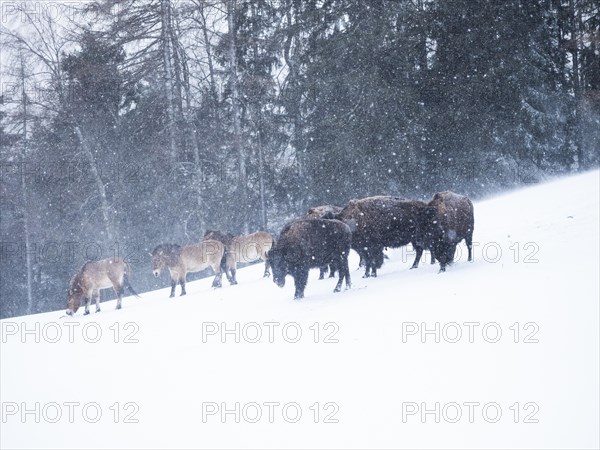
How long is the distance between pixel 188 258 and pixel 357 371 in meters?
8.59

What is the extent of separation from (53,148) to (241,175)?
8.36m

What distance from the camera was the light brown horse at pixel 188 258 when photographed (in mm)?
12258

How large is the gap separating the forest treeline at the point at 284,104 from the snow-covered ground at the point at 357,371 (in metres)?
→ 12.3

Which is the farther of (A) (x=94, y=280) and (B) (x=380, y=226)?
(A) (x=94, y=280)

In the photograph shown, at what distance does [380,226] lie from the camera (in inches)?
353

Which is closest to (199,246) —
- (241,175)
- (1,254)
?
(241,175)

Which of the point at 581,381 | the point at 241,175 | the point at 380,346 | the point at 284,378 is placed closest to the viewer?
the point at 581,381

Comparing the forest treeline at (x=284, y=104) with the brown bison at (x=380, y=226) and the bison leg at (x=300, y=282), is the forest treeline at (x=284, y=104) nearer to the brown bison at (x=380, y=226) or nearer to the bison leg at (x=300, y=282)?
the brown bison at (x=380, y=226)

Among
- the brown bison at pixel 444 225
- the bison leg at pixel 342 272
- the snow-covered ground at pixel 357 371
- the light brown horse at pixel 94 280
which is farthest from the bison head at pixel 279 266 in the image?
the light brown horse at pixel 94 280

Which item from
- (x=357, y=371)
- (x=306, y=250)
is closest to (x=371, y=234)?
(x=306, y=250)

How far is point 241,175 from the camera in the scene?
2164 centimetres

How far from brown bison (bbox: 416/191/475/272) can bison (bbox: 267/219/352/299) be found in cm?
148

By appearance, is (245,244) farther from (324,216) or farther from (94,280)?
(324,216)

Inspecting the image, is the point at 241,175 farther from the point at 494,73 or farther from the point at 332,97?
the point at 494,73
